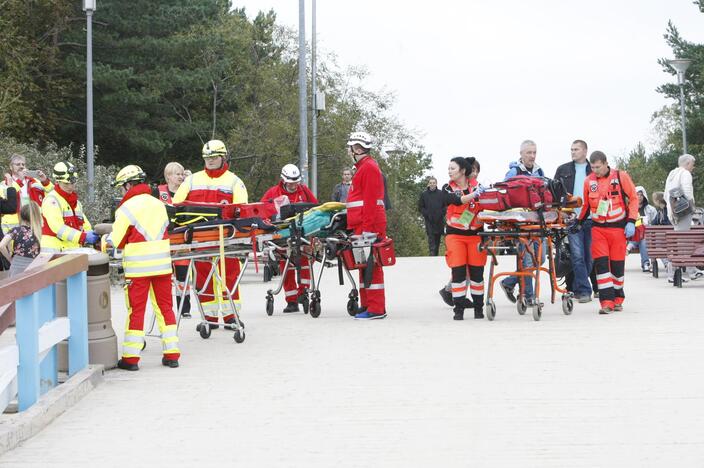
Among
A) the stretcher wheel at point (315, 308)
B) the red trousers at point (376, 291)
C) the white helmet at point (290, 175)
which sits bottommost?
the stretcher wheel at point (315, 308)

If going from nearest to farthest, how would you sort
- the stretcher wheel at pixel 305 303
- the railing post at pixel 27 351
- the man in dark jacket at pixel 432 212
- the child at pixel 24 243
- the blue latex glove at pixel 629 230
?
1. the railing post at pixel 27 351
2. the child at pixel 24 243
3. the blue latex glove at pixel 629 230
4. the stretcher wheel at pixel 305 303
5. the man in dark jacket at pixel 432 212

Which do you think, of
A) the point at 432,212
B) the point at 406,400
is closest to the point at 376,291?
the point at 406,400

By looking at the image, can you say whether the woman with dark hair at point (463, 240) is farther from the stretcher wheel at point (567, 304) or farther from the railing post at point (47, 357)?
the railing post at point (47, 357)

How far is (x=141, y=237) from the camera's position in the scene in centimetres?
1151

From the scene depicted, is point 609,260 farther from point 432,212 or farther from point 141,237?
point 432,212

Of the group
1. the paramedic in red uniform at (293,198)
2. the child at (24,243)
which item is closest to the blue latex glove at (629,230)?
the paramedic in red uniform at (293,198)

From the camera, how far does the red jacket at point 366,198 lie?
15703 mm

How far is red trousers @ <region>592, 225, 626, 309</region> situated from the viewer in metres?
16.2

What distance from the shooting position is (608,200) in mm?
16328

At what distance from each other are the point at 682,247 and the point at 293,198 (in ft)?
23.5

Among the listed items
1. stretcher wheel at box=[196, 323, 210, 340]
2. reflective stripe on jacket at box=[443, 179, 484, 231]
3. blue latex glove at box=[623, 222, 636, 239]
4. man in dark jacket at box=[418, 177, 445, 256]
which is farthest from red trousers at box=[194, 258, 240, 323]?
man in dark jacket at box=[418, 177, 445, 256]

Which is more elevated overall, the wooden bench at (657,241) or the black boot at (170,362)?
the wooden bench at (657,241)

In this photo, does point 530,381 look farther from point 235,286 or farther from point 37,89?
point 37,89

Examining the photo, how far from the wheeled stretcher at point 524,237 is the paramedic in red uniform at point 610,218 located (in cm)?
45
